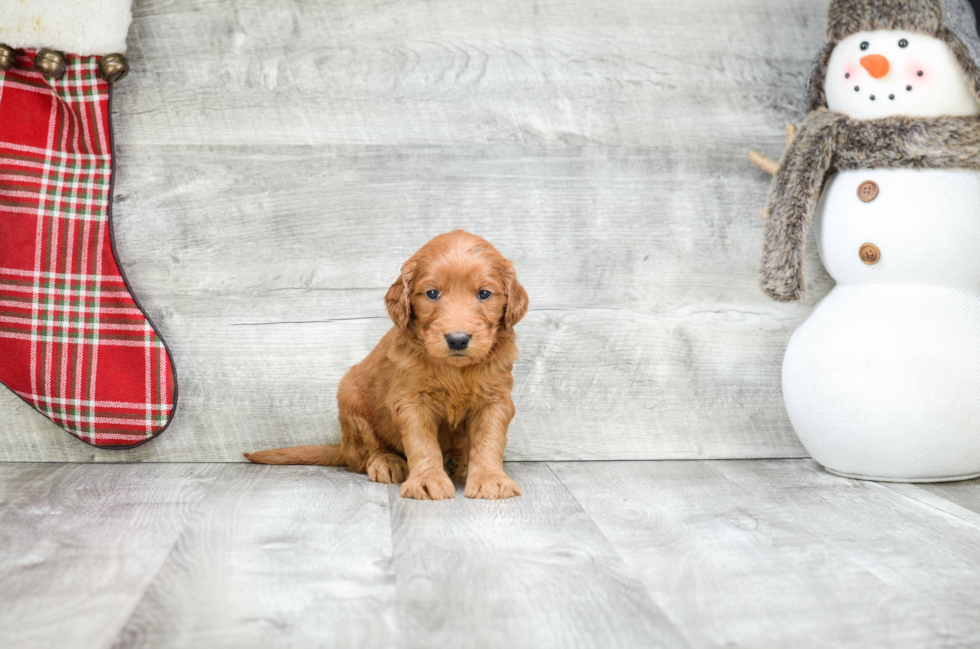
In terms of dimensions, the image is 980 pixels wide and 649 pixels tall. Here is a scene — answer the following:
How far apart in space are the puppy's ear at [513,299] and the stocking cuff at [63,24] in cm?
115

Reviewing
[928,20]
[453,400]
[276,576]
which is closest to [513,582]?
[276,576]

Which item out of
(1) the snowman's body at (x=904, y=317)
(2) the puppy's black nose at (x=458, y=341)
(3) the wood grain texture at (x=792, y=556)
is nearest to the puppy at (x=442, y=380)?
(2) the puppy's black nose at (x=458, y=341)

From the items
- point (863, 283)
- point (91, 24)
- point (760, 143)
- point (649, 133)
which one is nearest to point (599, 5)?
point (649, 133)

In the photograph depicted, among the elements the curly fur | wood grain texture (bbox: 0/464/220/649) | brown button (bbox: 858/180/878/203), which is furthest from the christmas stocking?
brown button (bbox: 858/180/878/203)

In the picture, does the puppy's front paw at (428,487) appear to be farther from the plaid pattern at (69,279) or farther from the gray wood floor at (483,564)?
the plaid pattern at (69,279)

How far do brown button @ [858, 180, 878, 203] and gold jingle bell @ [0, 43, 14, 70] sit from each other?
82.3 inches

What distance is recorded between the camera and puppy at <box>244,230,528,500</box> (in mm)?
1798

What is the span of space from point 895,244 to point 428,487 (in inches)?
48.5

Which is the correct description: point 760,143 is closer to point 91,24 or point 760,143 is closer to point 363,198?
point 363,198

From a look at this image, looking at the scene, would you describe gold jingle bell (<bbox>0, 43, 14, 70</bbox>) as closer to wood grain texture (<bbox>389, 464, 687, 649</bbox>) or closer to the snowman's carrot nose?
wood grain texture (<bbox>389, 464, 687, 649</bbox>)

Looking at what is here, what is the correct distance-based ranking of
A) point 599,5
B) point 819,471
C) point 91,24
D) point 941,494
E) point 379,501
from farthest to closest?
point 599,5 < point 819,471 < point 91,24 < point 941,494 < point 379,501

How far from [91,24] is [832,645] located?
80.6 inches

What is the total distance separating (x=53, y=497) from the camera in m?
1.79

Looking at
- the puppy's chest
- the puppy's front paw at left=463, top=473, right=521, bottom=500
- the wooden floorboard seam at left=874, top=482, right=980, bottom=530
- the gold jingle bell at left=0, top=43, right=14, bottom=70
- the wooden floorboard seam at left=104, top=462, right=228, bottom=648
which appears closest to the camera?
the wooden floorboard seam at left=104, top=462, right=228, bottom=648
